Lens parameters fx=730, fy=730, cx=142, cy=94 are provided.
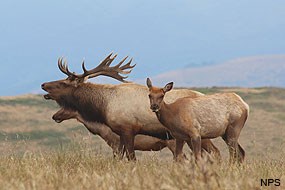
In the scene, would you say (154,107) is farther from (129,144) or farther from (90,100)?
(90,100)

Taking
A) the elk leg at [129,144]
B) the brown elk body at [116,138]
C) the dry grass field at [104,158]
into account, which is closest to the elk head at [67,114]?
the brown elk body at [116,138]

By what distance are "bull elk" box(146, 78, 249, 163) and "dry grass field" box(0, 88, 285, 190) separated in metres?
0.45

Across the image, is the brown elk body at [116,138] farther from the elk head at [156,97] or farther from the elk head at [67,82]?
the elk head at [156,97]

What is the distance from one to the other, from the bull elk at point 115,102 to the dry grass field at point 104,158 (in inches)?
23.1

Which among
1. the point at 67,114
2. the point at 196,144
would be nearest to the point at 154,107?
the point at 196,144

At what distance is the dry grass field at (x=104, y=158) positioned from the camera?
7066 millimetres

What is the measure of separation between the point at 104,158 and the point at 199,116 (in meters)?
1.65

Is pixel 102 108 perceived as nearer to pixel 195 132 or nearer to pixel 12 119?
pixel 195 132

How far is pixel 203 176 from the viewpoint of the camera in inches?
269

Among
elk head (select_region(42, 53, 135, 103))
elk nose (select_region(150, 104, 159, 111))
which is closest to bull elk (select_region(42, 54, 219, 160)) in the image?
elk head (select_region(42, 53, 135, 103))

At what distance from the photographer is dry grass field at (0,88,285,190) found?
23.2ft

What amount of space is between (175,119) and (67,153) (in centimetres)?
172

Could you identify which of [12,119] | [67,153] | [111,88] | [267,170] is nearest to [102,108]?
[111,88]

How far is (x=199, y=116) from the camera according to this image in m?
11.4
